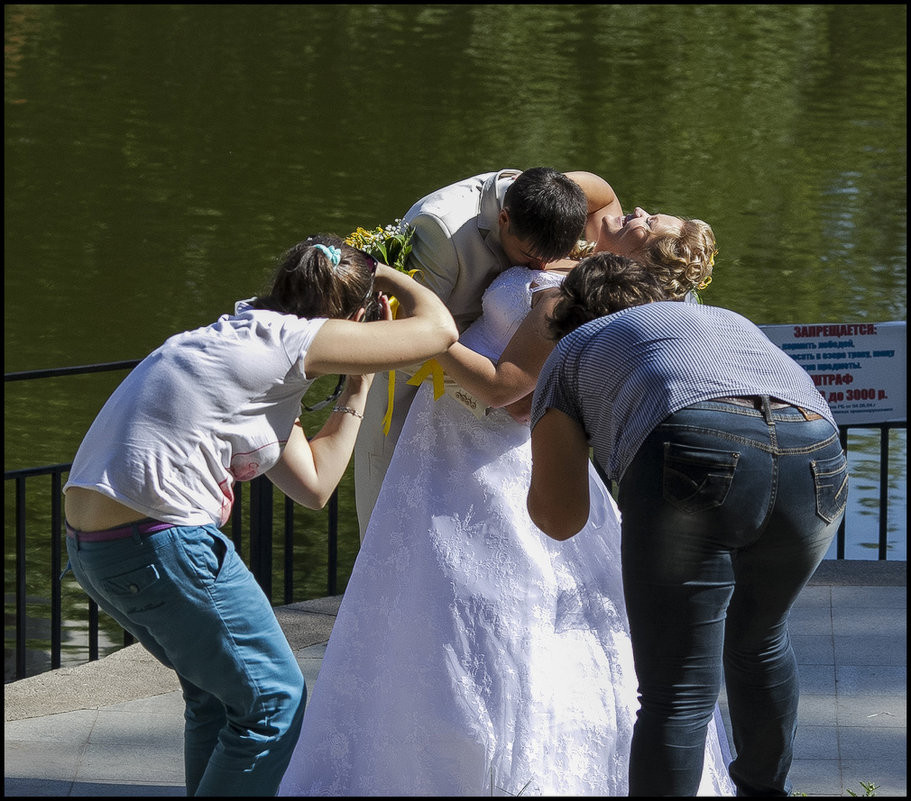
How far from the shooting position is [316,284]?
9.54 feet

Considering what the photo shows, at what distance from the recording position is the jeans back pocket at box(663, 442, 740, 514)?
2.58 metres

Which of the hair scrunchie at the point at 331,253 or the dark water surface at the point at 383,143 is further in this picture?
the dark water surface at the point at 383,143

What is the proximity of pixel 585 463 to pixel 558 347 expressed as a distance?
0.80 ft

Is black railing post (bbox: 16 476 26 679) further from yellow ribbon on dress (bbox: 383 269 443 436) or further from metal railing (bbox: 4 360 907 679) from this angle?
yellow ribbon on dress (bbox: 383 269 443 436)

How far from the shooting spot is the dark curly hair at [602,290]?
9.34 ft

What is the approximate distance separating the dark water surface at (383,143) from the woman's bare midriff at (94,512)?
15.7ft

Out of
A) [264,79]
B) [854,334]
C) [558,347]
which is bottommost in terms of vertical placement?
[264,79]

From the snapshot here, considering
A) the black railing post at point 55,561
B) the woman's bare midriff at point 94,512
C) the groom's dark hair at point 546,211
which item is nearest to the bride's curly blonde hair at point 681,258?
the groom's dark hair at point 546,211

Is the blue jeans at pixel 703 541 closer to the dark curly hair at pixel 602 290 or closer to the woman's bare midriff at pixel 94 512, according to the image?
the dark curly hair at pixel 602 290

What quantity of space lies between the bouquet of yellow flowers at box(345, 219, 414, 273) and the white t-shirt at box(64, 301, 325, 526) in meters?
0.75

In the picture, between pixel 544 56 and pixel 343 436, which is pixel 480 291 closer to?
pixel 343 436

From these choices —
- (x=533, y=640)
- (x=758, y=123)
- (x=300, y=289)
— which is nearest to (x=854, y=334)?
(x=533, y=640)

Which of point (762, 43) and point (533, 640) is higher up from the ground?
point (533, 640)

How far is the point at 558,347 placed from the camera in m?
2.75
